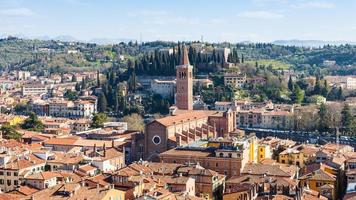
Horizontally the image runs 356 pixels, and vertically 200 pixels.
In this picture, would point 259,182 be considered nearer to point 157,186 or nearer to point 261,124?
point 157,186

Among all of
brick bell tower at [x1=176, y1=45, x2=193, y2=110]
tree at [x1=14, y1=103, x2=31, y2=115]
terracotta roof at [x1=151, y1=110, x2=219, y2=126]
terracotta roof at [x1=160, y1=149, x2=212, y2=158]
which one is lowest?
tree at [x1=14, y1=103, x2=31, y2=115]

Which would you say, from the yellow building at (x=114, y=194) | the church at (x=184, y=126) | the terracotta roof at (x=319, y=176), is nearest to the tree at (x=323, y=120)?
the church at (x=184, y=126)

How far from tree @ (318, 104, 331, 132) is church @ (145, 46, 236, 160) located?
30.4ft

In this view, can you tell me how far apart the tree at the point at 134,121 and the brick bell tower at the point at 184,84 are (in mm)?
4289

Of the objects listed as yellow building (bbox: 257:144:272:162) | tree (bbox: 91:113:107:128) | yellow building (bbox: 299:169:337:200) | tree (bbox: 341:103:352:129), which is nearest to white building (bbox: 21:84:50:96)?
tree (bbox: 91:113:107:128)

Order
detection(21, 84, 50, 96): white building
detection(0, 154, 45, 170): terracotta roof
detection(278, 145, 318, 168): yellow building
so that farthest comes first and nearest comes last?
detection(21, 84, 50, 96): white building → detection(278, 145, 318, 168): yellow building → detection(0, 154, 45, 170): terracotta roof

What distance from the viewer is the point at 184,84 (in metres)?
53.5

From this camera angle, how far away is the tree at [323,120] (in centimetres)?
5269

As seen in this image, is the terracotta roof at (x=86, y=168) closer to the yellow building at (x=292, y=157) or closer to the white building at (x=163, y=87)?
the yellow building at (x=292, y=157)

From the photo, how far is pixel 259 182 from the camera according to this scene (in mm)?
28672

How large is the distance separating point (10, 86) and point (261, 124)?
58529mm

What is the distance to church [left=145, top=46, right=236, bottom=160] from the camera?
39.4 m

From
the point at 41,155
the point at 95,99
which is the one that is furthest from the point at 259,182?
the point at 95,99

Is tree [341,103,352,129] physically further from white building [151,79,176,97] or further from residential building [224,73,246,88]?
white building [151,79,176,97]
